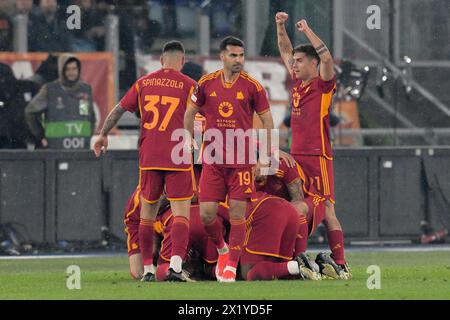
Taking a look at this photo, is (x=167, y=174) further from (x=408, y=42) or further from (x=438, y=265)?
(x=408, y=42)

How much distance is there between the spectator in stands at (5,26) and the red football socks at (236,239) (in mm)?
9046

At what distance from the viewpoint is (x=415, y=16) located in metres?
24.4

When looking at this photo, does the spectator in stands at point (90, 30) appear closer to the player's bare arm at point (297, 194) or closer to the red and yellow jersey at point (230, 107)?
the player's bare arm at point (297, 194)

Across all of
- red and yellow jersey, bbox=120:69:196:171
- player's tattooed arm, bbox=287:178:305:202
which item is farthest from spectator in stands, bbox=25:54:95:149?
player's tattooed arm, bbox=287:178:305:202

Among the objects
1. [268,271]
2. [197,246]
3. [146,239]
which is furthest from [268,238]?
[146,239]

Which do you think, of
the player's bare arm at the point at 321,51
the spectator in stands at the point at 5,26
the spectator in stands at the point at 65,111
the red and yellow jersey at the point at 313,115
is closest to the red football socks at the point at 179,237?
the red and yellow jersey at the point at 313,115

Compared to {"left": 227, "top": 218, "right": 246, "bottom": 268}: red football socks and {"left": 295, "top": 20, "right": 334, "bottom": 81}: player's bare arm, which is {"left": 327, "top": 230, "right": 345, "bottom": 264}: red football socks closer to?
{"left": 227, "top": 218, "right": 246, "bottom": 268}: red football socks

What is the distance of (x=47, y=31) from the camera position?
75.7 ft

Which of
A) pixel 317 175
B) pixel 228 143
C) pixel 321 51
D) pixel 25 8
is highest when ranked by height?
pixel 25 8

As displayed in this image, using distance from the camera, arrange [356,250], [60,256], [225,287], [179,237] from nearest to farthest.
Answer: [225,287]
[179,237]
[60,256]
[356,250]

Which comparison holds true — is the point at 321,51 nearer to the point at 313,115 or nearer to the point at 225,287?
the point at 313,115

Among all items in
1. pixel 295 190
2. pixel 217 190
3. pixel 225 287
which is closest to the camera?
pixel 225 287

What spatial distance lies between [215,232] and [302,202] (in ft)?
3.54
